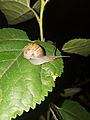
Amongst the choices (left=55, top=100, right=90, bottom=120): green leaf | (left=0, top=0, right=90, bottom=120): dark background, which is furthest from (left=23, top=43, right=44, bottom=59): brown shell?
(left=0, top=0, right=90, bottom=120): dark background

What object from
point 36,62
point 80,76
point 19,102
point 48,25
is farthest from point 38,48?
point 48,25

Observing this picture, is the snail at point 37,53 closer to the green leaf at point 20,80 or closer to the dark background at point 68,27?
the green leaf at point 20,80

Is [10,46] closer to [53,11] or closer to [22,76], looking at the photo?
[22,76]

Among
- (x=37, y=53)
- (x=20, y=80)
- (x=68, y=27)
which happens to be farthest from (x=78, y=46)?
(x=68, y=27)

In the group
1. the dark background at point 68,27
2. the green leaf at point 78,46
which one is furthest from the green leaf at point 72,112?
the dark background at point 68,27

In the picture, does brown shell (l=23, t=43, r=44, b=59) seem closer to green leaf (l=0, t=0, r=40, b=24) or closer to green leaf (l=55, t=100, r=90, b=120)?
green leaf (l=0, t=0, r=40, b=24)

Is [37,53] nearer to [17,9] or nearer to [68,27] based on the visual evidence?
[17,9]
